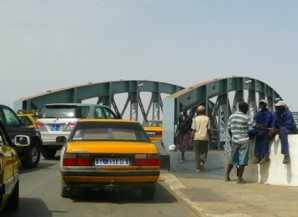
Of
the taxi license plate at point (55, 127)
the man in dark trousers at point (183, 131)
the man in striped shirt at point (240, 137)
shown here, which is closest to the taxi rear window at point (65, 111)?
the taxi license plate at point (55, 127)

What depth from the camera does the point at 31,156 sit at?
1409cm

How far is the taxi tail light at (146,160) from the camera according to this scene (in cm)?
841

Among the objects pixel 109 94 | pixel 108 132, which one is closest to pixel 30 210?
pixel 108 132

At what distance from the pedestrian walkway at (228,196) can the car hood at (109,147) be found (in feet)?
3.60

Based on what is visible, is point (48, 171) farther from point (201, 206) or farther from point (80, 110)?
point (201, 206)

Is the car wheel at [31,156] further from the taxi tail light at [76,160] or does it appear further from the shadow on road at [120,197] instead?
the taxi tail light at [76,160]

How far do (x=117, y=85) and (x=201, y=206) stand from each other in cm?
2435

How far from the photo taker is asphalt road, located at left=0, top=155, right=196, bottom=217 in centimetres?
760

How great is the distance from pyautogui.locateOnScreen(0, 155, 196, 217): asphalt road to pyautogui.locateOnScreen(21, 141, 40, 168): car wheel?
297cm

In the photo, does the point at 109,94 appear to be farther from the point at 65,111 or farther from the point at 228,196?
the point at 228,196

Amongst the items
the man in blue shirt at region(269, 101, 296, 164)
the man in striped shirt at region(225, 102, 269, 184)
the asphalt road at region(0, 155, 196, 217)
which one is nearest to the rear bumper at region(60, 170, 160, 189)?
the asphalt road at region(0, 155, 196, 217)

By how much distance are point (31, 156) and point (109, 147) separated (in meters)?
6.22

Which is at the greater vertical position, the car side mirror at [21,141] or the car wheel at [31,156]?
the car side mirror at [21,141]

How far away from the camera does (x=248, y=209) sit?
7.81 m
